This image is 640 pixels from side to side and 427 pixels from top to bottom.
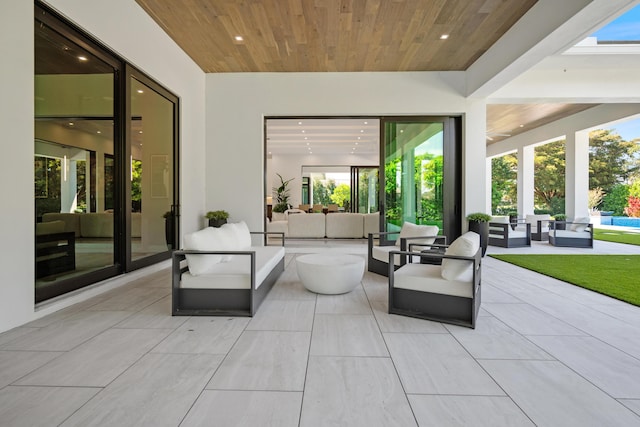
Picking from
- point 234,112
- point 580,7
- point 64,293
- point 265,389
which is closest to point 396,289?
point 265,389

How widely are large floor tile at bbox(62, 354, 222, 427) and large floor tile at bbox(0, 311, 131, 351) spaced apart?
76 centimetres

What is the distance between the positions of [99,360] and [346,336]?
1729 mm

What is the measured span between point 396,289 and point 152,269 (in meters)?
3.76

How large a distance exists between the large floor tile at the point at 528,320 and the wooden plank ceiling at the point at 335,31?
3.85 m

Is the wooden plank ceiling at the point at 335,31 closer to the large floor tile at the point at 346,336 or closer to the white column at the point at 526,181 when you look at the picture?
the large floor tile at the point at 346,336

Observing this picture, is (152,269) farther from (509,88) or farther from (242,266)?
(509,88)

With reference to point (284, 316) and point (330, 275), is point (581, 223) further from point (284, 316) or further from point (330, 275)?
point (284, 316)

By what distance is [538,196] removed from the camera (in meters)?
19.5

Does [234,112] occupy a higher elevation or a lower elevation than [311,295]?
higher

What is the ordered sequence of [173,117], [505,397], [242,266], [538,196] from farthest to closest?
1. [538,196]
2. [173,117]
3. [242,266]
4. [505,397]

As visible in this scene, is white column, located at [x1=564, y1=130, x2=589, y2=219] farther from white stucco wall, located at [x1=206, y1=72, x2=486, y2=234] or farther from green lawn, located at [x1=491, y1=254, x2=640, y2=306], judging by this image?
white stucco wall, located at [x1=206, y1=72, x2=486, y2=234]

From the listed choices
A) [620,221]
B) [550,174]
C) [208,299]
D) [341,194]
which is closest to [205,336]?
[208,299]

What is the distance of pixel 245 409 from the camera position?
170 centimetres

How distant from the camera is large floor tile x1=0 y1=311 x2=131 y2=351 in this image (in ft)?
8.09
